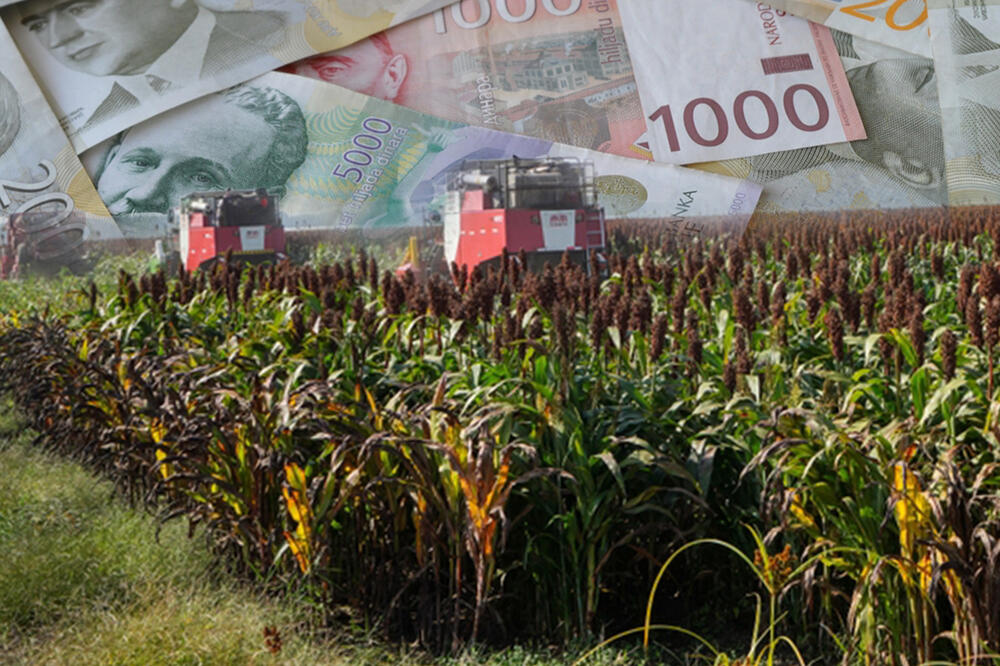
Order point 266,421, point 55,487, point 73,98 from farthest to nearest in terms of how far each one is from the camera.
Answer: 1. point 73,98
2. point 55,487
3. point 266,421

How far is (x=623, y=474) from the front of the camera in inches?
96.3

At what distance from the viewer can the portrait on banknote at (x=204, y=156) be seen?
42.2ft

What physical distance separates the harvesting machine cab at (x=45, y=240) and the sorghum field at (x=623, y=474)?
33.6 ft

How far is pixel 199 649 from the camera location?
2.17 meters

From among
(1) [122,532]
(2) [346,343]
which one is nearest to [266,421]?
(2) [346,343]

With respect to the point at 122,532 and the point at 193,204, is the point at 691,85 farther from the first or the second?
the point at 122,532

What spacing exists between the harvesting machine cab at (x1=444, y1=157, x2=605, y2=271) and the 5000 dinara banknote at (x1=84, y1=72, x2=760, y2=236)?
3374mm

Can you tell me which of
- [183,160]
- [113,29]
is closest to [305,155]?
[183,160]

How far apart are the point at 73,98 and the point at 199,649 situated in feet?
39.3

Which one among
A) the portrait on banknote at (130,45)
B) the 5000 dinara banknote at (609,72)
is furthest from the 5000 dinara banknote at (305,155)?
the portrait on banknote at (130,45)

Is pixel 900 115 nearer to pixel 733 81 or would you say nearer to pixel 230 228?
pixel 733 81

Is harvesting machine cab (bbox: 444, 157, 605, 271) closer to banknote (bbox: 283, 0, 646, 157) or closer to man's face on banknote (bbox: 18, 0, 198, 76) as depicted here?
banknote (bbox: 283, 0, 646, 157)

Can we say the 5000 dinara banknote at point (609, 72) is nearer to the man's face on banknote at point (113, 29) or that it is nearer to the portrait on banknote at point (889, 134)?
the portrait on banknote at point (889, 134)

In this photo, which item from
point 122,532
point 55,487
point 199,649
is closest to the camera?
point 199,649
